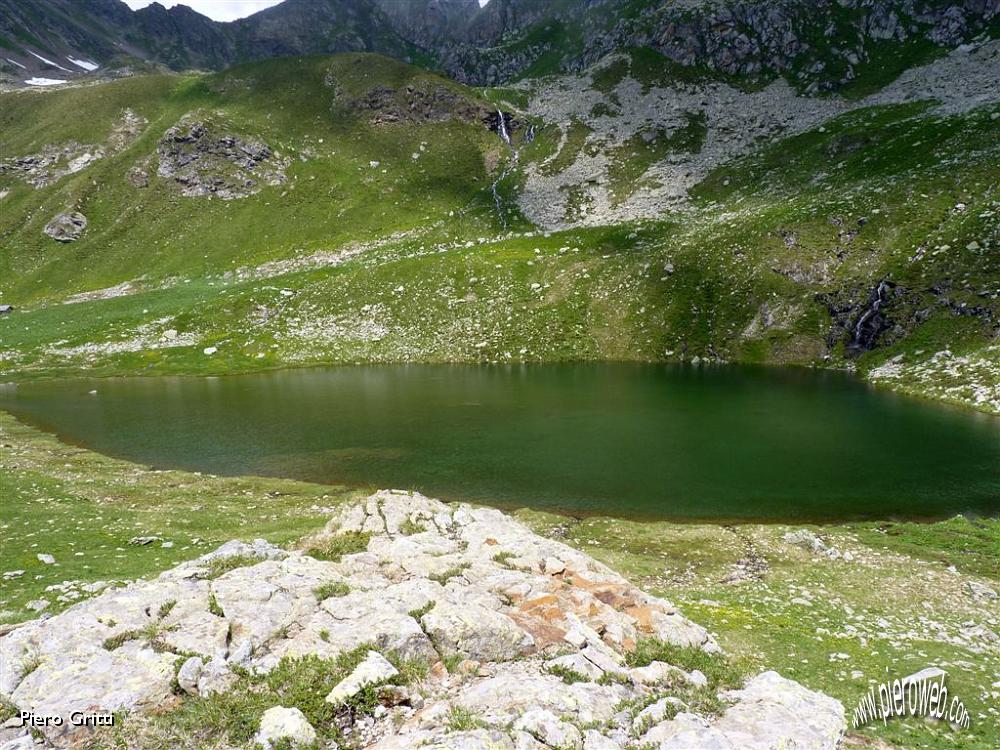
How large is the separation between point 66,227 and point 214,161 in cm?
4104

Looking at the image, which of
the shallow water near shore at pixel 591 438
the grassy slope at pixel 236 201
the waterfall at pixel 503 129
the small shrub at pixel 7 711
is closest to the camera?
the small shrub at pixel 7 711

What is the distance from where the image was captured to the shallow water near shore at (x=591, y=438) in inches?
1334

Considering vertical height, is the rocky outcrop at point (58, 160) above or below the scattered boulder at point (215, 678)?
above

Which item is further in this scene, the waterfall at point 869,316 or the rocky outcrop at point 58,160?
the rocky outcrop at point 58,160

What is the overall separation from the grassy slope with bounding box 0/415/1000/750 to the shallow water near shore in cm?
357

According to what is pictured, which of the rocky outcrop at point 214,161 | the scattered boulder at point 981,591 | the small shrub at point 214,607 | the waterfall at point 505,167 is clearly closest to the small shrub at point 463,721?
the small shrub at point 214,607

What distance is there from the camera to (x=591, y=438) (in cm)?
4431

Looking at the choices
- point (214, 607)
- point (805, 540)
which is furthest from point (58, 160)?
point (805, 540)

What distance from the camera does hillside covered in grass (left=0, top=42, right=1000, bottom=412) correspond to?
75.5 m

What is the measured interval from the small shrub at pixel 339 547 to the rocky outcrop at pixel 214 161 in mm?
154432

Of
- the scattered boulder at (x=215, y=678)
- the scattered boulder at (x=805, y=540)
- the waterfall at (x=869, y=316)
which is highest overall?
the waterfall at (x=869, y=316)

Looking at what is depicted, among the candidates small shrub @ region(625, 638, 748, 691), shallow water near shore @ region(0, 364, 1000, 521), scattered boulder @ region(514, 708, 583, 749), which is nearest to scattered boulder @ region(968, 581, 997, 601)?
shallow water near shore @ region(0, 364, 1000, 521)

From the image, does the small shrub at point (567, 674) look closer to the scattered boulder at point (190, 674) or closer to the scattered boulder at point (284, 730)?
the scattered boulder at point (284, 730)

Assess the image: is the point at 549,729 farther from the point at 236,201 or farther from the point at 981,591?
the point at 236,201
